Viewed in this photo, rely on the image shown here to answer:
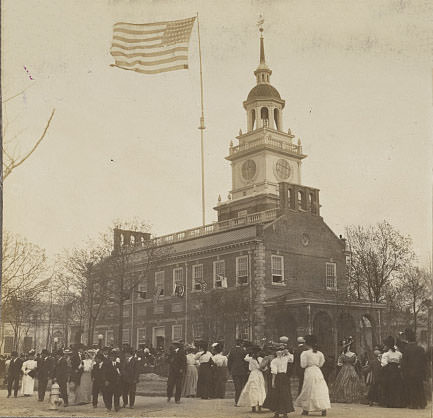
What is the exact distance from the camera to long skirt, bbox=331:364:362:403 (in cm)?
1073

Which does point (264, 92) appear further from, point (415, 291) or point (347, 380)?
point (347, 380)

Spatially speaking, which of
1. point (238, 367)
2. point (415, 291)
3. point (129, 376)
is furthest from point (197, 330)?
point (415, 291)

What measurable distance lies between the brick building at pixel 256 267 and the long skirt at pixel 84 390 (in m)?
1.80

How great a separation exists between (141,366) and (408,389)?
5479 millimetres

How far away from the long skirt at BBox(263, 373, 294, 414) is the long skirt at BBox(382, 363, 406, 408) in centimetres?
159

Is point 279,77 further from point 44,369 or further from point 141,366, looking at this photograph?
point 44,369

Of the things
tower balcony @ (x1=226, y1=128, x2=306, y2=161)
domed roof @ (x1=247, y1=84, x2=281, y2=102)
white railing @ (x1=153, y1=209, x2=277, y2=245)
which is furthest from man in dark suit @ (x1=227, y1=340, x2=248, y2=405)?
domed roof @ (x1=247, y1=84, x2=281, y2=102)

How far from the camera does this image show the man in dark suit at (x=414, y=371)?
9.88 m

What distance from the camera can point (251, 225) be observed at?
13766 mm

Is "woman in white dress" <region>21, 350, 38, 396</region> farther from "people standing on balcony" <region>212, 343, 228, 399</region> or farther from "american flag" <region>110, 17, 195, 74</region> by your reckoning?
"american flag" <region>110, 17, 195, 74</region>

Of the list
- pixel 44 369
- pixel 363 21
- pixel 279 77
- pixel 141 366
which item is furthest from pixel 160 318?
pixel 363 21

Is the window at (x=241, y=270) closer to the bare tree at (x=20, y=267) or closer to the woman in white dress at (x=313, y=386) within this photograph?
the woman in white dress at (x=313, y=386)

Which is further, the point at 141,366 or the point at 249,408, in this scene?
the point at 141,366

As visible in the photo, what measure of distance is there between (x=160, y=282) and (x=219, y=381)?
2.89 metres
